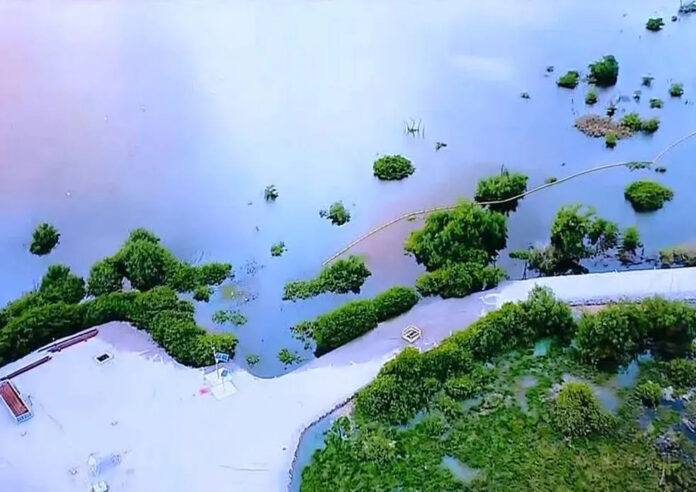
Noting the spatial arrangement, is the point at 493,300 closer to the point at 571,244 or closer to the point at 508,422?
the point at 571,244

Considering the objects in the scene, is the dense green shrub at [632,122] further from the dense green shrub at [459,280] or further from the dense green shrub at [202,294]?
the dense green shrub at [202,294]

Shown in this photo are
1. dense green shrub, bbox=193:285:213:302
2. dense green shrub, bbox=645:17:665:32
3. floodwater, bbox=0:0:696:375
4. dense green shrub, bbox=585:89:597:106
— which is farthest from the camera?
dense green shrub, bbox=645:17:665:32

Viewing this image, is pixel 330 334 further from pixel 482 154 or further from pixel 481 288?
pixel 482 154

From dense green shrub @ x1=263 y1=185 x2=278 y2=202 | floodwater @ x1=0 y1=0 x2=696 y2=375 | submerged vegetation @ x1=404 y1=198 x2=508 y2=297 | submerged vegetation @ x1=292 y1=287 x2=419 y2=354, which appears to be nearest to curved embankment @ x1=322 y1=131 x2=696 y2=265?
floodwater @ x1=0 y1=0 x2=696 y2=375

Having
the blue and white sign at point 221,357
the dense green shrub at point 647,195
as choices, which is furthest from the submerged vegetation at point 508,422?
the dense green shrub at point 647,195

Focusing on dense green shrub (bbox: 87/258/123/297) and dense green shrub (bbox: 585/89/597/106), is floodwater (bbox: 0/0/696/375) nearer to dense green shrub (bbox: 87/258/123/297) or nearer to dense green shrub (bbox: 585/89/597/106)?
dense green shrub (bbox: 585/89/597/106)

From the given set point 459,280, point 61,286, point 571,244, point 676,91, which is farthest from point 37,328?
point 676,91

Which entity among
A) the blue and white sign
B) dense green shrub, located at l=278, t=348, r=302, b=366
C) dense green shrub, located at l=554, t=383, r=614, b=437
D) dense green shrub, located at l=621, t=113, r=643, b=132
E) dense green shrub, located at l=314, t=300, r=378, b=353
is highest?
dense green shrub, located at l=621, t=113, r=643, b=132
